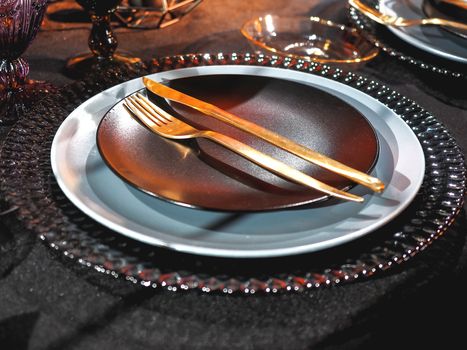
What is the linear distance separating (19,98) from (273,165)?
0.96 feet

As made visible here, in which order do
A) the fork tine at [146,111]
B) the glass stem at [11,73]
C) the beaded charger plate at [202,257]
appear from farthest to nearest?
the glass stem at [11,73] < the fork tine at [146,111] < the beaded charger plate at [202,257]

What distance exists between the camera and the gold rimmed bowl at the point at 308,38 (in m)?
0.64

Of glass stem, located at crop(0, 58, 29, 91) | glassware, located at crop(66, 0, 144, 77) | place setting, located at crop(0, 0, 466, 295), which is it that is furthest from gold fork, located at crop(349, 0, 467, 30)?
glass stem, located at crop(0, 58, 29, 91)

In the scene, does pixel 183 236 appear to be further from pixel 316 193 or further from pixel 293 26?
pixel 293 26

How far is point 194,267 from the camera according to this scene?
12.9 inches

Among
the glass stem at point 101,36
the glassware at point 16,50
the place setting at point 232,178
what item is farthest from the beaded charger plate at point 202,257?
the glass stem at point 101,36

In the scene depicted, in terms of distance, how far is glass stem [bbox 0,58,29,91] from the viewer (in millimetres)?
548

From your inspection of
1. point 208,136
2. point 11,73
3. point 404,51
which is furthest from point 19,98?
point 404,51

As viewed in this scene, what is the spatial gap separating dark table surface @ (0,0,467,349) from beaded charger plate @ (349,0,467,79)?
235 millimetres

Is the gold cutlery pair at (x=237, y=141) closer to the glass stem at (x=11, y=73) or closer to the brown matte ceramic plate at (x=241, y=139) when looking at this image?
the brown matte ceramic plate at (x=241, y=139)

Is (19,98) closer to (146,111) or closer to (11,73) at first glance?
(11,73)

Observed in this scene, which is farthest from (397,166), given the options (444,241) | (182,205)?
(182,205)

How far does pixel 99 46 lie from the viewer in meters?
0.64

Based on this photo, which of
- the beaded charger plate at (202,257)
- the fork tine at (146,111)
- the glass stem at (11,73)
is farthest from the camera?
the glass stem at (11,73)
